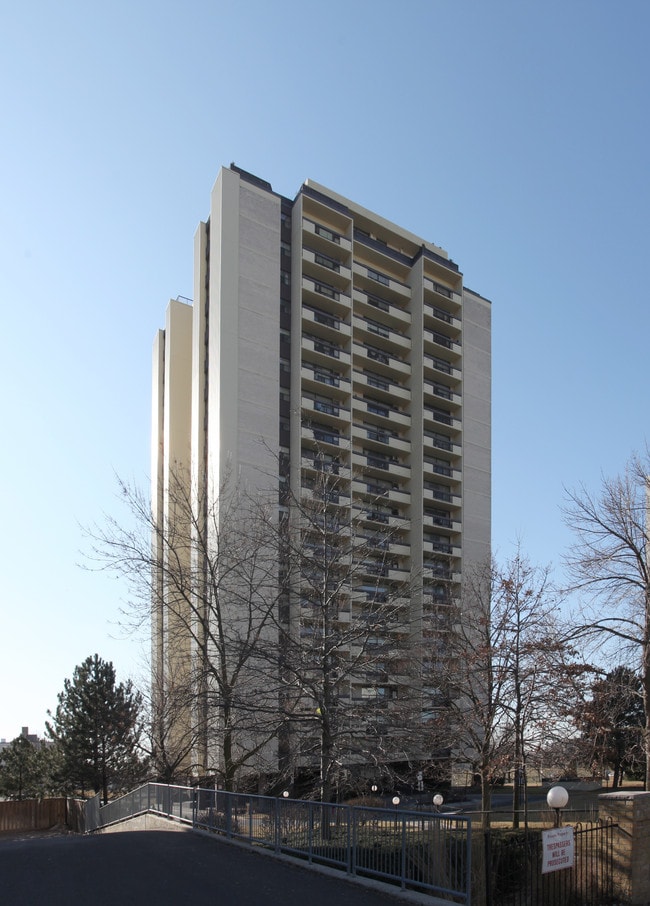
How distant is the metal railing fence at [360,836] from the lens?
32.9 ft

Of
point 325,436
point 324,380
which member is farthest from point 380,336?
point 325,436

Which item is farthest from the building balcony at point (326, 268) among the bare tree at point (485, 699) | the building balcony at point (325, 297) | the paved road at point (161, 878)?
the paved road at point (161, 878)

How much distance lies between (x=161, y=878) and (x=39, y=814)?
3700 cm

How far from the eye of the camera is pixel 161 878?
36.7 feet

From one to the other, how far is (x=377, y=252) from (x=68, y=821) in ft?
146

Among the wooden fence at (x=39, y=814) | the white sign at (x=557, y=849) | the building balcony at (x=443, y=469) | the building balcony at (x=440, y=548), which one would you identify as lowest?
the wooden fence at (x=39, y=814)

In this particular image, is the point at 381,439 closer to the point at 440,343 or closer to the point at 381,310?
the point at 381,310

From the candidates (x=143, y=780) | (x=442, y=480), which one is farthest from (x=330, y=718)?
(x=442, y=480)

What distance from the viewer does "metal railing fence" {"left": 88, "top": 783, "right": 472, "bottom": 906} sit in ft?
32.9

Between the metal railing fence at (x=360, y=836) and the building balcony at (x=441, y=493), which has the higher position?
the building balcony at (x=441, y=493)

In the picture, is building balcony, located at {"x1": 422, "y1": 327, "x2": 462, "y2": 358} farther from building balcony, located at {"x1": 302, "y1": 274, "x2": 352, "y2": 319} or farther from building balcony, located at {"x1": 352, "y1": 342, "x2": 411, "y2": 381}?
building balcony, located at {"x1": 302, "y1": 274, "x2": 352, "y2": 319}

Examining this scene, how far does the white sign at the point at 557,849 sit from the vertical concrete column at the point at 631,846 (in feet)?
10.0

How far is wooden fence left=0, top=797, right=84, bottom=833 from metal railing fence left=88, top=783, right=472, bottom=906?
99.4 feet

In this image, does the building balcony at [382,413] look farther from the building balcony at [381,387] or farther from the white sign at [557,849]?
the white sign at [557,849]
